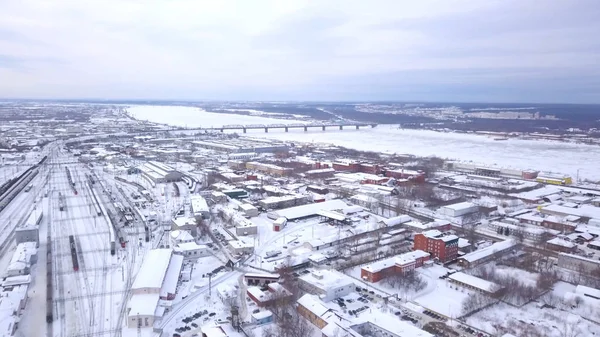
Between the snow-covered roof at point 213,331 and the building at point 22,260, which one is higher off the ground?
the building at point 22,260

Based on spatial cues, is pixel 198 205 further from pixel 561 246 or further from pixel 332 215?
pixel 561 246

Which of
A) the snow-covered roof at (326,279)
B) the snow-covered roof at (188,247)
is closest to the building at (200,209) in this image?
the snow-covered roof at (188,247)

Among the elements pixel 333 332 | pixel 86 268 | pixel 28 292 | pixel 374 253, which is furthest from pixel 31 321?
pixel 374 253

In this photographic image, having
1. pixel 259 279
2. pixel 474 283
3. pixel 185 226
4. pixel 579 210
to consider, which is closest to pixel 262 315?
pixel 259 279

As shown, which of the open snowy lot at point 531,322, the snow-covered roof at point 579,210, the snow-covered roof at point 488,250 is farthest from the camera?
the snow-covered roof at point 579,210

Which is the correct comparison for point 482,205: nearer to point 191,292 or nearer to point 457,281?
point 457,281

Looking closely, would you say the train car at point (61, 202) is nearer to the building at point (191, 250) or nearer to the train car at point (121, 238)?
the train car at point (121, 238)

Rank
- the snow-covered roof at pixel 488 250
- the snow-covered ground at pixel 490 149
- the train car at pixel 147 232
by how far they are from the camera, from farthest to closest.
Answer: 1. the snow-covered ground at pixel 490 149
2. the train car at pixel 147 232
3. the snow-covered roof at pixel 488 250

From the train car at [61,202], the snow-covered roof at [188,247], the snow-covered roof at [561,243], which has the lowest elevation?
the train car at [61,202]

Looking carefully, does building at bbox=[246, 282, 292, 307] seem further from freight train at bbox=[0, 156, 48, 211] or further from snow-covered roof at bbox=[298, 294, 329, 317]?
freight train at bbox=[0, 156, 48, 211]
